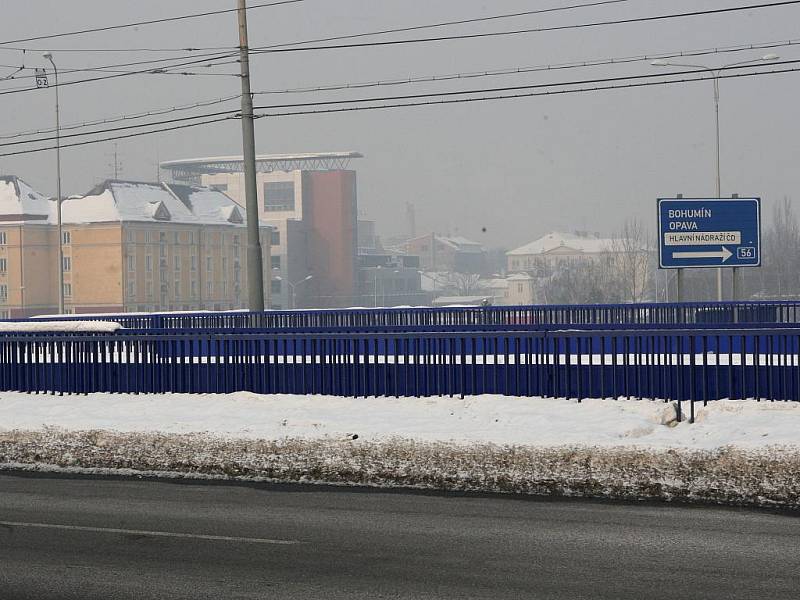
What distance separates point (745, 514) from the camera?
10.2 m

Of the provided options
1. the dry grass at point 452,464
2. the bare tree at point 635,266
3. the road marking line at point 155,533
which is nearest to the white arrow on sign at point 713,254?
the dry grass at point 452,464

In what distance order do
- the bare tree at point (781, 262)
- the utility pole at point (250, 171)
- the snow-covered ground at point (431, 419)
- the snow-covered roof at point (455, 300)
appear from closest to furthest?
the snow-covered ground at point (431, 419)
the utility pole at point (250, 171)
the bare tree at point (781, 262)
the snow-covered roof at point (455, 300)

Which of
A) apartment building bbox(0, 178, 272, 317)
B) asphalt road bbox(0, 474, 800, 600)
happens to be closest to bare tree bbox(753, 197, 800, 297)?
apartment building bbox(0, 178, 272, 317)

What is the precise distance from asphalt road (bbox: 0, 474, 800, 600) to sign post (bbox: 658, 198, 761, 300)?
94.1ft

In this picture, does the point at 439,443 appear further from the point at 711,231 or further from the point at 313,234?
the point at 313,234

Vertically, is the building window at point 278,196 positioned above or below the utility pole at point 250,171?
above

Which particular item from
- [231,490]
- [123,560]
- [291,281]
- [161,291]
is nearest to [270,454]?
[231,490]

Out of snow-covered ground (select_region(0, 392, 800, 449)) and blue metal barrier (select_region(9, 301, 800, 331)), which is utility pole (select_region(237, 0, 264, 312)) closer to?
blue metal barrier (select_region(9, 301, 800, 331))

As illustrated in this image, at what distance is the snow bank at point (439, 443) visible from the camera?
39.1 feet

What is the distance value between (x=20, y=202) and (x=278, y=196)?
156ft

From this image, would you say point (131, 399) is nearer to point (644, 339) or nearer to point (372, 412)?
point (372, 412)

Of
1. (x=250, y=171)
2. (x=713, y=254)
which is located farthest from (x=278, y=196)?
(x=250, y=171)

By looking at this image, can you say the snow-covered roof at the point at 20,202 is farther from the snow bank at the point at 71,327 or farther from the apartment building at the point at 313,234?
the snow bank at the point at 71,327

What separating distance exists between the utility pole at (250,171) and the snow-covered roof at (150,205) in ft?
292
